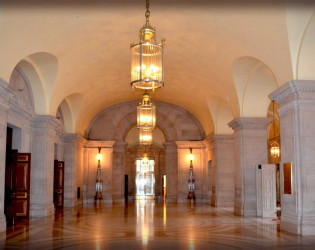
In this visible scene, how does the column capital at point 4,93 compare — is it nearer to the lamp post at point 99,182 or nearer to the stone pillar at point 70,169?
the stone pillar at point 70,169

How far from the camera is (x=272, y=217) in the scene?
15.8 meters

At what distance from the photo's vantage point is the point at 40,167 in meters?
16.1

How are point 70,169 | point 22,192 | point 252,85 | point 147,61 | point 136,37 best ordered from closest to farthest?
point 147,61
point 136,37
point 22,192
point 252,85
point 70,169

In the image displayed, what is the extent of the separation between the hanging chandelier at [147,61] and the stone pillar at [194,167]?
1631 cm

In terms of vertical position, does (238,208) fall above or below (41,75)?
below

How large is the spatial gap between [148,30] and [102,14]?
2.71 meters

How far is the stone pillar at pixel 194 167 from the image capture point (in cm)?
2598

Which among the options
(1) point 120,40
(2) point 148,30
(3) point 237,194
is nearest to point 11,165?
(1) point 120,40

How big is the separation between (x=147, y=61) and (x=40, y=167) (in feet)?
27.1

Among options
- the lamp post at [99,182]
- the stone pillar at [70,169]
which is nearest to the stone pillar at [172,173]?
the lamp post at [99,182]

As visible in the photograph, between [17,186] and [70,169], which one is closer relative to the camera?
[17,186]

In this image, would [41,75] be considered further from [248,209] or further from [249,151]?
[248,209]

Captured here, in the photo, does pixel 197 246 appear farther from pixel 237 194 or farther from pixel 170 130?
pixel 170 130

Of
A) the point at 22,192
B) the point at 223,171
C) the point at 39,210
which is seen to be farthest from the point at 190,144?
the point at 22,192
